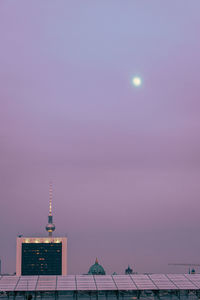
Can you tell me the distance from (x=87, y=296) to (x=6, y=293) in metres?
14.0

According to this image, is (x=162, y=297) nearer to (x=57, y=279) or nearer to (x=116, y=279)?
(x=116, y=279)

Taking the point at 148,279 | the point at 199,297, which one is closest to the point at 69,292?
the point at 148,279

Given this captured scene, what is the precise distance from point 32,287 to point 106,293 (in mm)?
13090

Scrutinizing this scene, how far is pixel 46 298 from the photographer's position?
84500 millimetres

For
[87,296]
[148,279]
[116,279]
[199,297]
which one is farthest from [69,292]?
[199,297]

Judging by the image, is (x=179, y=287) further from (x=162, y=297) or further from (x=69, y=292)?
(x=69, y=292)

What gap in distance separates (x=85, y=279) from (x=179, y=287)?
16.7 m

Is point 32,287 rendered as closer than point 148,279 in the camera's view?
Yes

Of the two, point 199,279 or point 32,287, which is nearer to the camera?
point 32,287

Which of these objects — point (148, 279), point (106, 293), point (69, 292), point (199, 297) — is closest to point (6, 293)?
point (69, 292)

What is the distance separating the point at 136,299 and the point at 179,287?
8.13 metres

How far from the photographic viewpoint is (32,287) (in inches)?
3278

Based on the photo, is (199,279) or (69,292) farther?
(199,279)

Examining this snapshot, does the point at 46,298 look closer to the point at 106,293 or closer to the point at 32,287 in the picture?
the point at 32,287
